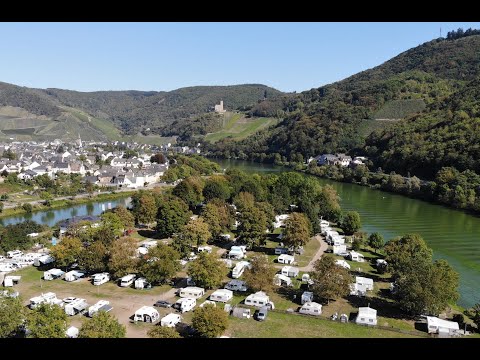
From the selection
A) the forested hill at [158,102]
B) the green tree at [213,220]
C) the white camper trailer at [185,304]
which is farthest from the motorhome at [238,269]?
the forested hill at [158,102]

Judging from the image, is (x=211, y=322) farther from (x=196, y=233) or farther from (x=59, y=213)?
(x=59, y=213)

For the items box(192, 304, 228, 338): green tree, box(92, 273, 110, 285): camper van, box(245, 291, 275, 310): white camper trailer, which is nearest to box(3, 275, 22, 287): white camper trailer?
box(92, 273, 110, 285): camper van

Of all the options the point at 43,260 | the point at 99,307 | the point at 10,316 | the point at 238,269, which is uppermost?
the point at 10,316

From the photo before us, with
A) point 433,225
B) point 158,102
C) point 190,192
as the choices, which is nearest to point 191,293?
point 190,192

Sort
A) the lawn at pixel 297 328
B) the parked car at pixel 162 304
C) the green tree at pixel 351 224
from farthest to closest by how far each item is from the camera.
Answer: the green tree at pixel 351 224, the parked car at pixel 162 304, the lawn at pixel 297 328

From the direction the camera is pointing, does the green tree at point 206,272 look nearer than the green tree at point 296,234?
Yes

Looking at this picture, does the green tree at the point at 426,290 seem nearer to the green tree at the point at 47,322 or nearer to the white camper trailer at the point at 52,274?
the green tree at the point at 47,322

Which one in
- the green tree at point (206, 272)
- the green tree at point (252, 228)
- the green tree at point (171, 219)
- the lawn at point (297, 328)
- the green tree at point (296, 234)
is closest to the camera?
the lawn at point (297, 328)
